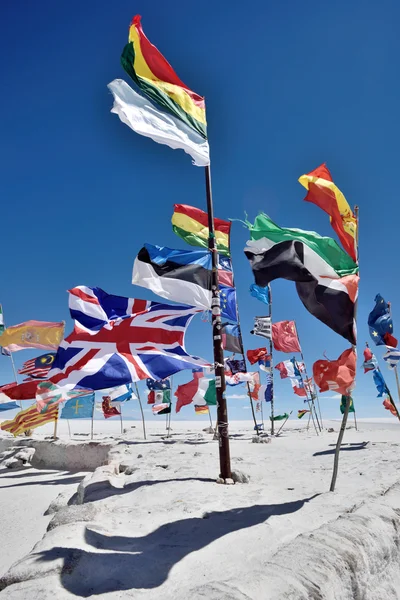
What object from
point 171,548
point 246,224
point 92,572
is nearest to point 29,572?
point 92,572

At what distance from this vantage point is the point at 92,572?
3191 mm

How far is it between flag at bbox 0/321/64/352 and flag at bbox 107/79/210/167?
39.2ft

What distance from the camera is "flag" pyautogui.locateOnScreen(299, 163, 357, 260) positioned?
6566 mm

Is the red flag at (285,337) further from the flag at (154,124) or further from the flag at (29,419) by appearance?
the flag at (154,124)

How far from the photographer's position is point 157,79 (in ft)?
27.0

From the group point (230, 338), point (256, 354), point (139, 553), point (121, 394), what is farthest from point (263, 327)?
point (139, 553)

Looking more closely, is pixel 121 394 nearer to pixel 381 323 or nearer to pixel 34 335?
pixel 34 335

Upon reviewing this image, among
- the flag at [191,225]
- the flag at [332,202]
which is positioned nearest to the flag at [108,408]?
the flag at [191,225]

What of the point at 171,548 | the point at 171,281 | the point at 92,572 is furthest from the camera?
the point at 171,281

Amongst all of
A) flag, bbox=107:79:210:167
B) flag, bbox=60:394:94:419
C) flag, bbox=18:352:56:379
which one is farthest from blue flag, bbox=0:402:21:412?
flag, bbox=107:79:210:167

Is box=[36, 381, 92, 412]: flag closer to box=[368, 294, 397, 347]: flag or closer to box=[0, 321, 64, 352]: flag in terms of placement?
box=[0, 321, 64, 352]: flag

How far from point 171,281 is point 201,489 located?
3955 mm

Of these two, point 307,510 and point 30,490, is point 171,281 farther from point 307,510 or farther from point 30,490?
point 30,490

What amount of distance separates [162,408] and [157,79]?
20120 millimetres
